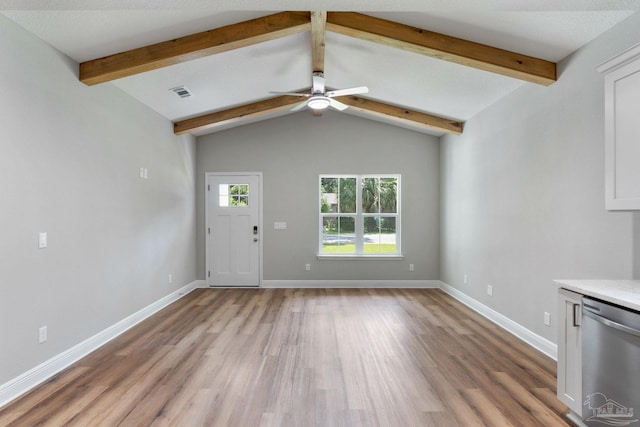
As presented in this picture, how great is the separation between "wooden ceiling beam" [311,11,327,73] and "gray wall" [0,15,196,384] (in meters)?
2.19

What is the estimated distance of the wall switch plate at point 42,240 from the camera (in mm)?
2627

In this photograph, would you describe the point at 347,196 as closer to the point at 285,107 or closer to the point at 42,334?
the point at 285,107

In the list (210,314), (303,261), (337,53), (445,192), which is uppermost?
(337,53)

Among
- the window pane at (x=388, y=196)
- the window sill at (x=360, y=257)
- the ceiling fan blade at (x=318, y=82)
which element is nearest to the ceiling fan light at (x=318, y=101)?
the ceiling fan blade at (x=318, y=82)

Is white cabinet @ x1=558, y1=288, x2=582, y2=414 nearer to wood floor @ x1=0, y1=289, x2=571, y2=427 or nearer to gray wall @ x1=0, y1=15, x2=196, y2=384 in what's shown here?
wood floor @ x1=0, y1=289, x2=571, y2=427

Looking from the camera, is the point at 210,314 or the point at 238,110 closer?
the point at 210,314

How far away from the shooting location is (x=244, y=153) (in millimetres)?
6062

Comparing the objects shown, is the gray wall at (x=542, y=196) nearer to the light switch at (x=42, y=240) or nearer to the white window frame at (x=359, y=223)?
the white window frame at (x=359, y=223)

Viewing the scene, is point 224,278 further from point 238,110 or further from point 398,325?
point 398,325

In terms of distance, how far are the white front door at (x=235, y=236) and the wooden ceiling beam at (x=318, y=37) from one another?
9.20 feet

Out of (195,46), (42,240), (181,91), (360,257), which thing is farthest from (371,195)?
(42,240)

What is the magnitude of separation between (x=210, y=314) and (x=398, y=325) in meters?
2.40

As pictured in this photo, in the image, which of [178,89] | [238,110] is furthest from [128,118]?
[238,110]

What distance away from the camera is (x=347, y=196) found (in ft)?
20.2
